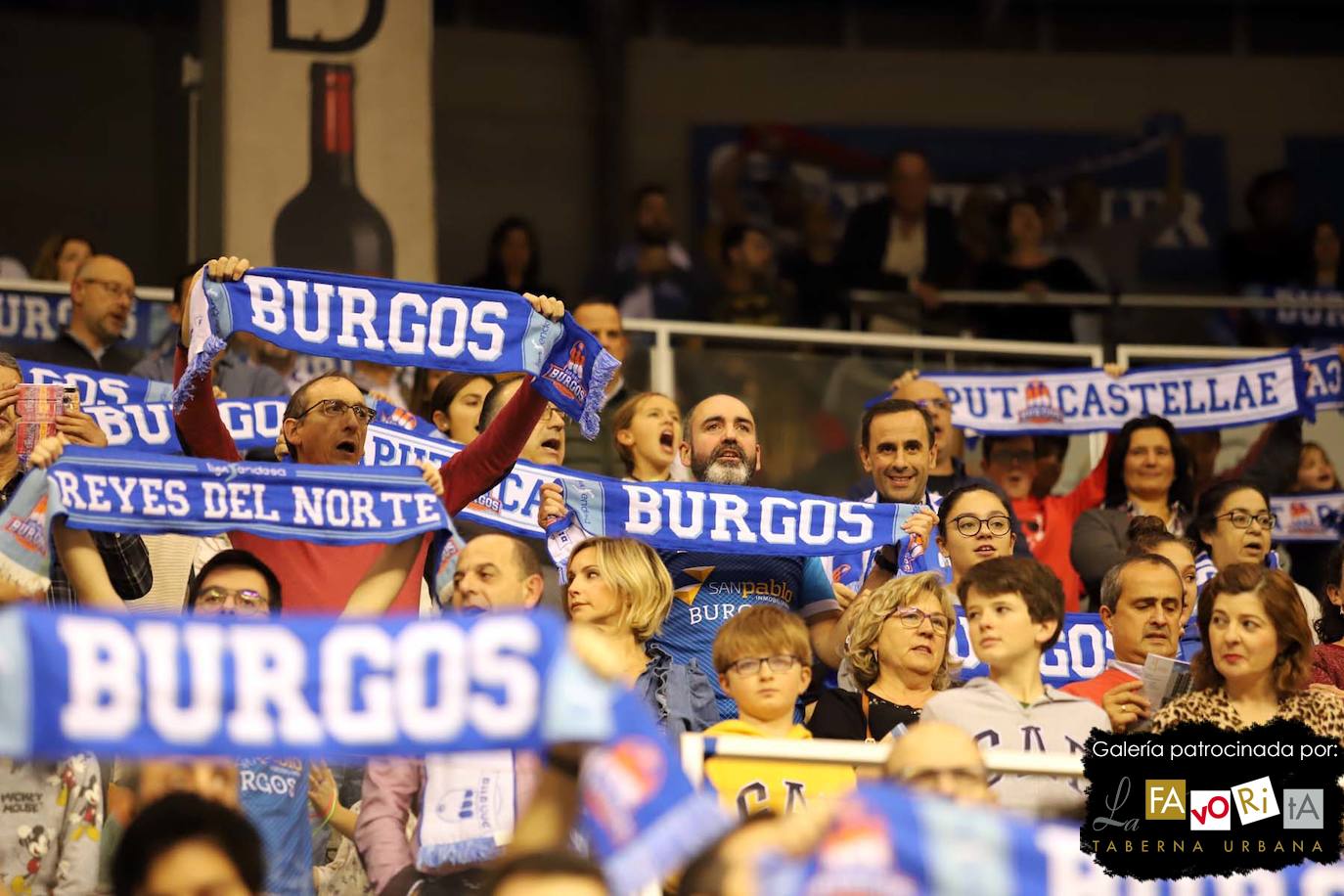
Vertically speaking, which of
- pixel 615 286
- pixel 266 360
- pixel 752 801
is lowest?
pixel 752 801

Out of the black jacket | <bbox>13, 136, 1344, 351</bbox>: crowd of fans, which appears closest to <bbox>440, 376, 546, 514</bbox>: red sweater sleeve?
<bbox>13, 136, 1344, 351</bbox>: crowd of fans

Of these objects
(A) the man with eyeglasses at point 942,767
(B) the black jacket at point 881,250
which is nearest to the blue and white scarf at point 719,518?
(A) the man with eyeglasses at point 942,767

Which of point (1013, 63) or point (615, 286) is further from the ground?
point (1013, 63)

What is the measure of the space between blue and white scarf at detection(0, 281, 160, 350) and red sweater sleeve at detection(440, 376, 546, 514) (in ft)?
12.5

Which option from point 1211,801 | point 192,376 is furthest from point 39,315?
point 1211,801

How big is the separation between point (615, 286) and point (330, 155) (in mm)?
1683

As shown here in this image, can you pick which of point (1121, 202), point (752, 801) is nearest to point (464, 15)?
point (1121, 202)

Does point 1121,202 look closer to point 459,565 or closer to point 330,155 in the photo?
point 330,155

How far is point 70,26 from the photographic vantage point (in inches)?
568

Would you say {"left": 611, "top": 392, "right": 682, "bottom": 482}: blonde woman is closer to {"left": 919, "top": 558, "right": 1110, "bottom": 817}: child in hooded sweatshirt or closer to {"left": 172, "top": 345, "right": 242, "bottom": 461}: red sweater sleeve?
{"left": 172, "top": 345, "right": 242, "bottom": 461}: red sweater sleeve

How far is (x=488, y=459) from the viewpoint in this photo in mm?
7004

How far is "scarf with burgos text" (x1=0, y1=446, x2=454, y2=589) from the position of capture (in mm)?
6129

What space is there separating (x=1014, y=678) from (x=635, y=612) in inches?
47.0

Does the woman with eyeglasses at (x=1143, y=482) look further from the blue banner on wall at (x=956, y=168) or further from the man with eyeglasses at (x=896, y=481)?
the blue banner on wall at (x=956, y=168)
